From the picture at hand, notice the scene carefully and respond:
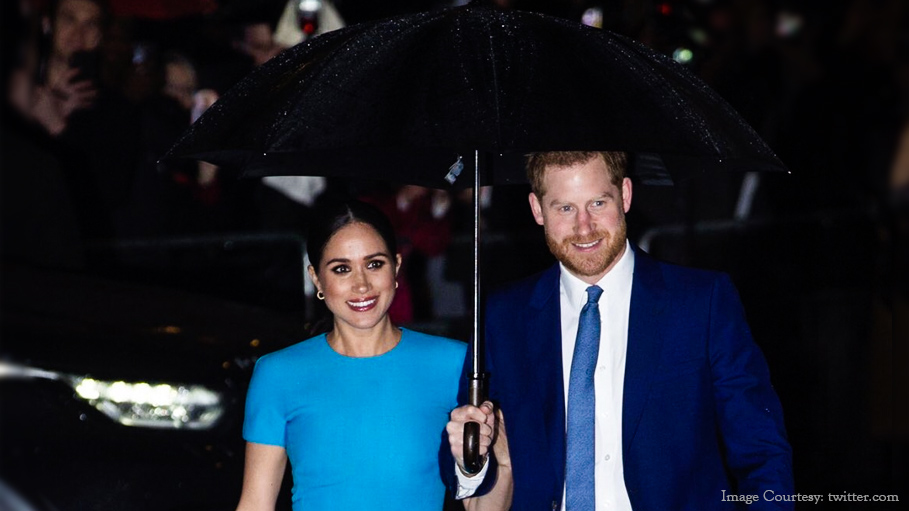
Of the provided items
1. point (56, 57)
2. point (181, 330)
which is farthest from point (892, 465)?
point (56, 57)

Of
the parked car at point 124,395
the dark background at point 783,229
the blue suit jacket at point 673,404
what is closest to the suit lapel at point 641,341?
the blue suit jacket at point 673,404

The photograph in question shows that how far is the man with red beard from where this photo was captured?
13.7ft

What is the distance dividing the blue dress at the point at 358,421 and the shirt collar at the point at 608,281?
0.54 m

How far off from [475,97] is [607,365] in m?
1.03

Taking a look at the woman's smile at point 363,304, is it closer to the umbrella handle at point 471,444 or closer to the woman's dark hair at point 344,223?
the woman's dark hair at point 344,223

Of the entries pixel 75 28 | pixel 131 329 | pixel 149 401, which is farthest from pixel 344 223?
pixel 75 28

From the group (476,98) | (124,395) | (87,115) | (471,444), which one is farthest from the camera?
(87,115)

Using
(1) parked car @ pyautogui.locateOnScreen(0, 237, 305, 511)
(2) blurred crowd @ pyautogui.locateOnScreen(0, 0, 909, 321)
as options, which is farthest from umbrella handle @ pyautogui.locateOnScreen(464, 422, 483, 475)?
(2) blurred crowd @ pyautogui.locateOnScreen(0, 0, 909, 321)

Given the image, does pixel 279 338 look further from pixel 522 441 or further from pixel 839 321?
pixel 839 321

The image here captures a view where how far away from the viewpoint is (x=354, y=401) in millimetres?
4648

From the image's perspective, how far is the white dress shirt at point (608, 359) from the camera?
4227 millimetres

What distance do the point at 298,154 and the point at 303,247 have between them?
4.45m

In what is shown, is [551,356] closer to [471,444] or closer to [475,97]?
[471,444]

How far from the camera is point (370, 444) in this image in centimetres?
459
